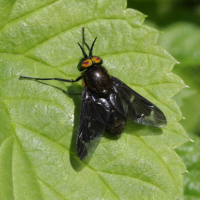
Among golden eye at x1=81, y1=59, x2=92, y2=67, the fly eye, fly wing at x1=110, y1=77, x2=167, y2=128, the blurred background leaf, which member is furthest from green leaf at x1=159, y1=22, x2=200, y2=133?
golden eye at x1=81, y1=59, x2=92, y2=67

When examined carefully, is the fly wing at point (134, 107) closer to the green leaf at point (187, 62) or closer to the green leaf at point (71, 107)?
the green leaf at point (71, 107)

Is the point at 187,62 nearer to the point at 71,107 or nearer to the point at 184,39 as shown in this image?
the point at 184,39

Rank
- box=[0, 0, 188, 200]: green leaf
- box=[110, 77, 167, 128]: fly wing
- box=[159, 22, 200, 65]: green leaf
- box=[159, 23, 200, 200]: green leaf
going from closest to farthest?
box=[0, 0, 188, 200]: green leaf
box=[110, 77, 167, 128]: fly wing
box=[159, 23, 200, 200]: green leaf
box=[159, 22, 200, 65]: green leaf

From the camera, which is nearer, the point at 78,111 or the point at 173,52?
the point at 78,111

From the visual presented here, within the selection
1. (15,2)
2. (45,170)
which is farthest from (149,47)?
(45,170)

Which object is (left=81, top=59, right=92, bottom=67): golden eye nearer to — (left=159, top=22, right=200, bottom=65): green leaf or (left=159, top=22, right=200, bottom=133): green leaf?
(left=159, top=22, right=200, bottom=133): green leaf

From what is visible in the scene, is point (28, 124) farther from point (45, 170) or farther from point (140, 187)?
point (140, 187)
